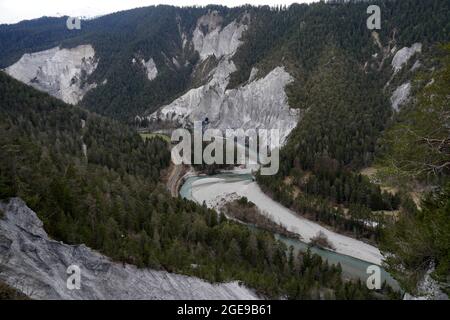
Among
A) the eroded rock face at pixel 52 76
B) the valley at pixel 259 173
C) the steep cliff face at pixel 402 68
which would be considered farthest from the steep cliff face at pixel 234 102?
the eroded rock face at pixel 52 76

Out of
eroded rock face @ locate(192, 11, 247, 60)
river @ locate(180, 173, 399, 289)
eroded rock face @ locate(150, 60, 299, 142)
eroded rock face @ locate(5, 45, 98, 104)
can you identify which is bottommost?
river @ locate(180, 173, 399, 289)

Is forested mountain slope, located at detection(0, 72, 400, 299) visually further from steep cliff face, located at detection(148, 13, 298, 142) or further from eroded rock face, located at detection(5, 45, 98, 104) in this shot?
eroded rock face, located at detection(5, 45, 98, 104)

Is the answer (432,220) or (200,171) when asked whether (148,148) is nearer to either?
(200,171)

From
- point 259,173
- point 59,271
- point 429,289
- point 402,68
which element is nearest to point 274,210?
point 259,173

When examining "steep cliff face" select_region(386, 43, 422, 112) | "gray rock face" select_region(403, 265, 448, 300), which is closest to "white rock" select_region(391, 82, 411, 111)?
"steep cliff face" select_region(386, 43, 422, 112)

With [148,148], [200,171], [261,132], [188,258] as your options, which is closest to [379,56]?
[261,132]
